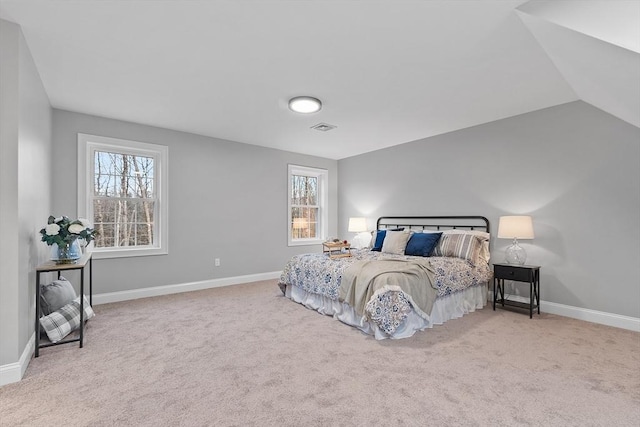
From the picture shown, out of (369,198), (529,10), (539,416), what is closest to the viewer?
(539,416)

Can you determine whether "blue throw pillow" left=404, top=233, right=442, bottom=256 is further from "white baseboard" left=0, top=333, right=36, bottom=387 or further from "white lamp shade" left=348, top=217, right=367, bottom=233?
"white baseboard" left=0, top=333, right=36, bottom=387

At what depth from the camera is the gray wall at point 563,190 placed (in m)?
3.28

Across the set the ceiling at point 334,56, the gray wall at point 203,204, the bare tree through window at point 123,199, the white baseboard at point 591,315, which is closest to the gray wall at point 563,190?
the white baseboard at point 591,315

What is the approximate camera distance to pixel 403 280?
304 cm

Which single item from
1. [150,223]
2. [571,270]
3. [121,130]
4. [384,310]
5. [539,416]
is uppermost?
[121,130]

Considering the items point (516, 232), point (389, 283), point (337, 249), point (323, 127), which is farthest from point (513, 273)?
point (323, 127)

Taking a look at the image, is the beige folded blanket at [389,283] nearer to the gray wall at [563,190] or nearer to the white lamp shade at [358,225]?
the gray wall at [563,190]

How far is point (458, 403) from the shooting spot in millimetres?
1905

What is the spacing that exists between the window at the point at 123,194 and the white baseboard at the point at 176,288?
534 millimetres

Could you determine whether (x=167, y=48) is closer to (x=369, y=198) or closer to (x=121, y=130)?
(x=121, y=130)

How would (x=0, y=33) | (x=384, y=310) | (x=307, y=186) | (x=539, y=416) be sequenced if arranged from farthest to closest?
(x=307, y=186), (x=384, y=310), (x=0, y=33), (x=539, y=416)

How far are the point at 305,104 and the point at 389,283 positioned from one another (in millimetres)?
2230

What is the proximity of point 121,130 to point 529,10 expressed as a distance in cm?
478

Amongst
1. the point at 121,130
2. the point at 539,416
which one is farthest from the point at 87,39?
the point at 539,416
